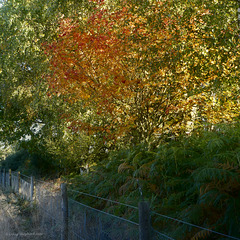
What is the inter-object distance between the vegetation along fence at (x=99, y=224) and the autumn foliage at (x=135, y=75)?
9.02 feet

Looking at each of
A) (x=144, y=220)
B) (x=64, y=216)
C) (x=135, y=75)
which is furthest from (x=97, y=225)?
(x=135, y=75)

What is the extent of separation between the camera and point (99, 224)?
6176 millimetres

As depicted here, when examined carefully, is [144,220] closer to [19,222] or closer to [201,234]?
[201,234]

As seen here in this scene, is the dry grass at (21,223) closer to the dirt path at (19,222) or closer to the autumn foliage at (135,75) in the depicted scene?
the dirt path at (19,222)

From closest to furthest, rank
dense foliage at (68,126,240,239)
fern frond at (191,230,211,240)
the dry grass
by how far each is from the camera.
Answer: fern frond at (191,230,211,240) → dense foliage at (68,126,240,239) → the dry grass

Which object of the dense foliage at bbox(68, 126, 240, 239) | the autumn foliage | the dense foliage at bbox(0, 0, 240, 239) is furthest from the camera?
the autumn foliage

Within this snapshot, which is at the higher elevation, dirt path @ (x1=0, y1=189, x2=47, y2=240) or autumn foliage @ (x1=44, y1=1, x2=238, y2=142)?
autumn foliage @ (x1=44, y1=1, x2=238, y2=142)

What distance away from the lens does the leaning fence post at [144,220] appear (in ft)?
14.8

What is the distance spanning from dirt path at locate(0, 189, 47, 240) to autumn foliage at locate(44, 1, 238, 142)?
3.03 m

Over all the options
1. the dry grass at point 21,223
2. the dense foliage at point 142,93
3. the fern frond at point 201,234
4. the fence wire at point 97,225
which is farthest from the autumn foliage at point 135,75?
the fern frond at point 201,234

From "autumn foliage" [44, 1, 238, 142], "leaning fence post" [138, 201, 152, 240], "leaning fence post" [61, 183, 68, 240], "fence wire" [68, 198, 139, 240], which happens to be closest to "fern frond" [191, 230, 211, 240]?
"leaning fence post" [138, 201, 152, 240]

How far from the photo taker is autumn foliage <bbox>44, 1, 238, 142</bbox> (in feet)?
30.1

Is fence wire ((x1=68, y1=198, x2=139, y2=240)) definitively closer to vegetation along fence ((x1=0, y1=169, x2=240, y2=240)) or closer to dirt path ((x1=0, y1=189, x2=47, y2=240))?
vegetation along fence ((x1=0, y1=169, x2=240, y2=240))

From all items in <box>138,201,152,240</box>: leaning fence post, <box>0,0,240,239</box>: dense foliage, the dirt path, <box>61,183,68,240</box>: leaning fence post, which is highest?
<box>0,0,240,239</box>: dense foliage
